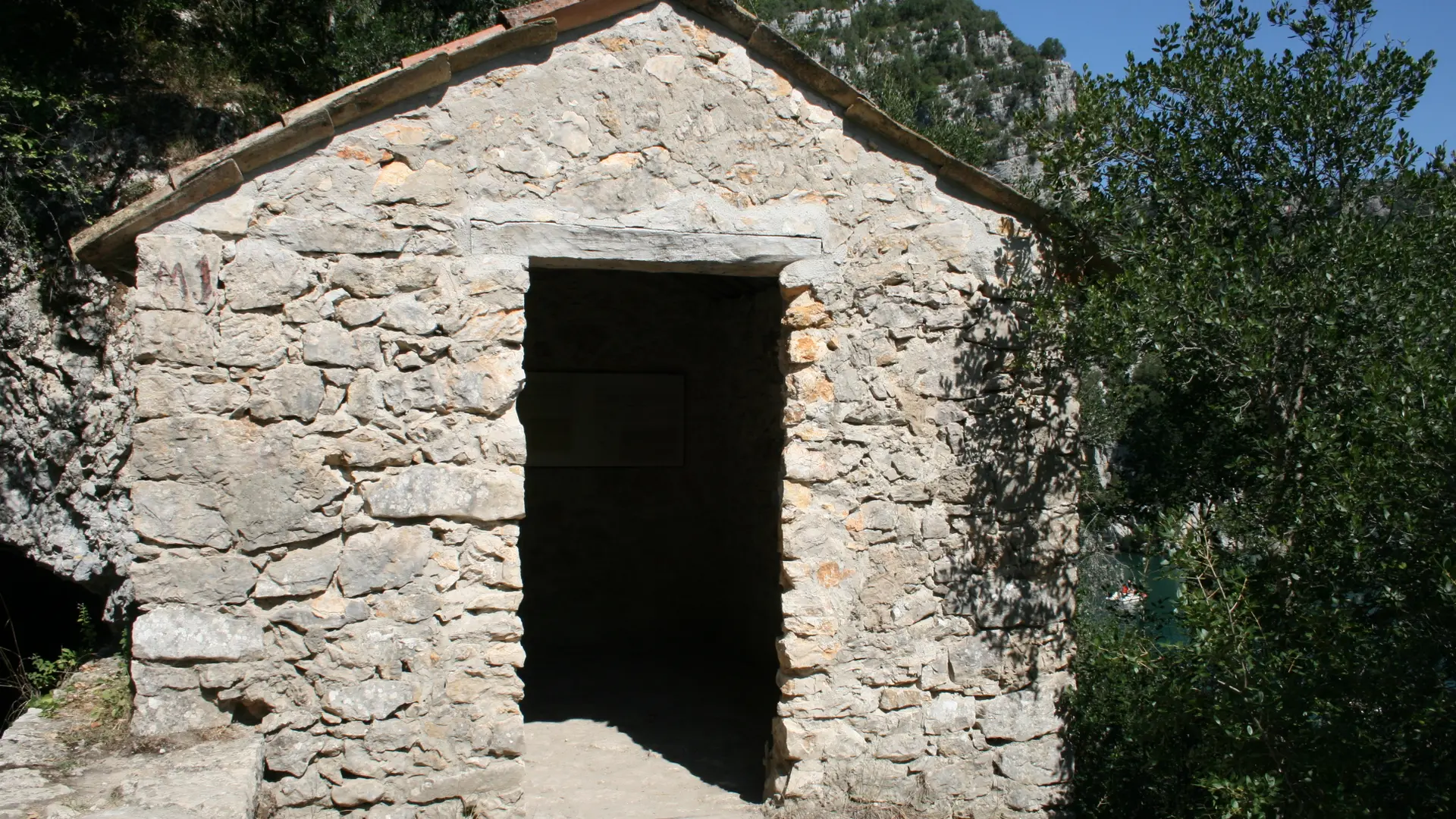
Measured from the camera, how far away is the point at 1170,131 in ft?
15.7

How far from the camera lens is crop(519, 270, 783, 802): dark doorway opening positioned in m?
7.59

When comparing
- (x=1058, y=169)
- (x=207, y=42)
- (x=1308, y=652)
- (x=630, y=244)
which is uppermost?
(x=207, y=42)

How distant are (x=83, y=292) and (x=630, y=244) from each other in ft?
12.4

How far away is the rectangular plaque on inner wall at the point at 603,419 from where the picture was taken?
7.79m

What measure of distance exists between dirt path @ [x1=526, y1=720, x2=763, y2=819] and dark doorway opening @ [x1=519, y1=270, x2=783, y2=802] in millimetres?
1629

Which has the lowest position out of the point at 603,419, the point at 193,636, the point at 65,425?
the point at 193,636

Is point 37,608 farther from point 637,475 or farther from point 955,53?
point 955,53

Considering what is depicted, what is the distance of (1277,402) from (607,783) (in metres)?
3.63

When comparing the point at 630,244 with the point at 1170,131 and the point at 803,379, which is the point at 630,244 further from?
the point at 1170,131

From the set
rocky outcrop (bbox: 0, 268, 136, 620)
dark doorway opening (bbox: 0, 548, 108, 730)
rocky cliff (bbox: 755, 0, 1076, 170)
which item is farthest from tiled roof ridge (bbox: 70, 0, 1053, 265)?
rocky cliff (bbox: 755, 0, 1076, 170)

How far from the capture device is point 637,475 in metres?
8.02

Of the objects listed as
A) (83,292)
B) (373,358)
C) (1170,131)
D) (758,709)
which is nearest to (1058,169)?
(1170,131)

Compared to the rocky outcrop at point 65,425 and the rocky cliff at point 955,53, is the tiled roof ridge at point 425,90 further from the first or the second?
the rocky cliff at point 955,53

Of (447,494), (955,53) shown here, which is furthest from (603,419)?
(955,53)
